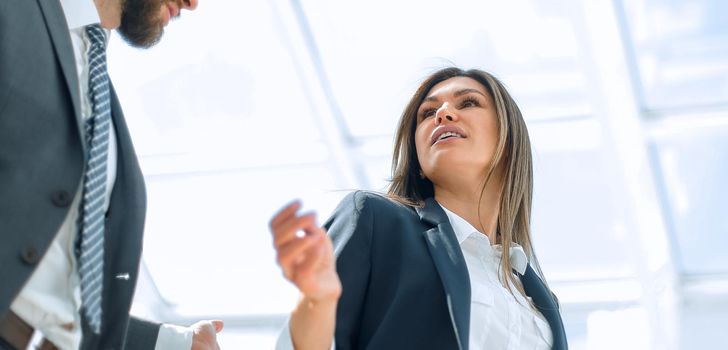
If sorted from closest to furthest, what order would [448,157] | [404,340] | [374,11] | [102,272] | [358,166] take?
1. [102,272]
2. [404,340]
3. [448,157]
4. [374,11]
5. [358,166]

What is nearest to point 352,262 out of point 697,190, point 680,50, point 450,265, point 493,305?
point 450,265

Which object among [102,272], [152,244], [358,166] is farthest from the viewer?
[152,244]

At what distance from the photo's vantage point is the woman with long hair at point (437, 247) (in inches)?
79.2

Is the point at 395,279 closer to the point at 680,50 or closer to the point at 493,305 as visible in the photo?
the point at 493,305

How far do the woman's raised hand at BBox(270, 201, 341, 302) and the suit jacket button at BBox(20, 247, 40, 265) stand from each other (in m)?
0.36

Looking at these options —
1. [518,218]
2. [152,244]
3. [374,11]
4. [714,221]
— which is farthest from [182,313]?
[518,218]

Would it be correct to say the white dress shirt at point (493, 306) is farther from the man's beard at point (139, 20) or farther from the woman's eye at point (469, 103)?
the man's beard at point (139, 20)

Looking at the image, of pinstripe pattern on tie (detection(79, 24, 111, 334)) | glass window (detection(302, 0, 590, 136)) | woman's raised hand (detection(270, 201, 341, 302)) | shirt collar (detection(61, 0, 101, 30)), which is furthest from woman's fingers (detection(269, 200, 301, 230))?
glass window (detection(302, 0, 590, 136))

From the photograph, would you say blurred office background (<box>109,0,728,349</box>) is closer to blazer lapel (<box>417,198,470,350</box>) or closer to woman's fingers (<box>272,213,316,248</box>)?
blazer lapel (<box>417,198,470,350</box>)

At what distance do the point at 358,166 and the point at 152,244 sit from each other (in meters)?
1.51

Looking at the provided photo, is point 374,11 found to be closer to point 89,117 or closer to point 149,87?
point 149,87

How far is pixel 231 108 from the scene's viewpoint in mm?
6301

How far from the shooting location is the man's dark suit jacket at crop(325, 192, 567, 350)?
2217 mm

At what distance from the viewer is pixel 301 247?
1.75 metres
